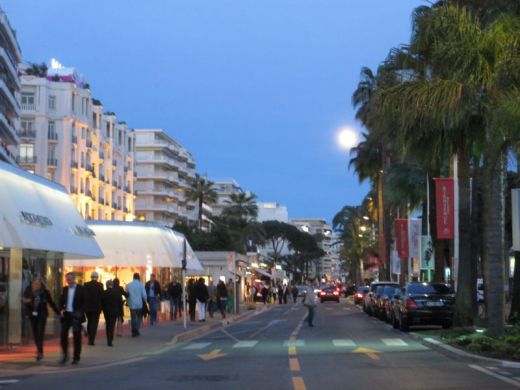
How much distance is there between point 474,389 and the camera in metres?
12.1

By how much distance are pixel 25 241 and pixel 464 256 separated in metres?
13.1

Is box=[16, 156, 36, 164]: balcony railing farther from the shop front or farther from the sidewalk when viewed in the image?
the shop front

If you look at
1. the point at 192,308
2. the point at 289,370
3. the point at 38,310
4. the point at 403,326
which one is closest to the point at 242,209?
the point at 192,308

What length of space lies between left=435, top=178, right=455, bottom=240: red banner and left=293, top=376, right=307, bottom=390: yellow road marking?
1824cm

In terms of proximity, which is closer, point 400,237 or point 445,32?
point 445,32

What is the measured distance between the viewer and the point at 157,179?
405ft

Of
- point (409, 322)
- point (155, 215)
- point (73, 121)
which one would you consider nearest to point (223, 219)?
point (155, 215)

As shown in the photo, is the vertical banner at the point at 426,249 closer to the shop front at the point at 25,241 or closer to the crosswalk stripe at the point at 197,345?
the crosswalk stripe at the point at 197,345

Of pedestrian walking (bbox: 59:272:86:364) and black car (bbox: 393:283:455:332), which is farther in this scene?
black car (bbox: 393:283:455:332)

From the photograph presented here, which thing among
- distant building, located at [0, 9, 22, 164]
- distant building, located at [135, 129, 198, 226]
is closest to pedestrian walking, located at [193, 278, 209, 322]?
distant building, located at [0, 9, 22, 164]

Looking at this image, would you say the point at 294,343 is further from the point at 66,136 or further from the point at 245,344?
the point at 66,136

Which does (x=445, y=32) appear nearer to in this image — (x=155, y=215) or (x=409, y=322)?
(x=409, y=322)

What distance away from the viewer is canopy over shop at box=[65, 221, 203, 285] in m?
35.7

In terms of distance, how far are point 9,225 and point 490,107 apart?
11.6m
